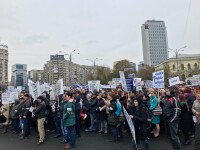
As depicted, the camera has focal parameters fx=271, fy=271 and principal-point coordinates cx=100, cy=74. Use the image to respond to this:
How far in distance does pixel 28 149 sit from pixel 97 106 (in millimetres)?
3688

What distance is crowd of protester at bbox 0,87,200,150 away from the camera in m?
8.33

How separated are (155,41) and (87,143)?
414 ft

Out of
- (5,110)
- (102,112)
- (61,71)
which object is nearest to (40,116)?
(102,112)

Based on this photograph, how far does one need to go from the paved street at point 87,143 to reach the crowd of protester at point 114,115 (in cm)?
32

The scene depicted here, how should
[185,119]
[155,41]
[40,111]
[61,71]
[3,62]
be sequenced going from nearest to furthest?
1. [185,119]
2. [40,111]
3. [61,71]
4. [3,62]
5. [155,41]

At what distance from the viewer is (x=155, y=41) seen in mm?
132125

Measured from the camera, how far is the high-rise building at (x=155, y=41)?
420 ft

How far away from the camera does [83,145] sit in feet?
33.2

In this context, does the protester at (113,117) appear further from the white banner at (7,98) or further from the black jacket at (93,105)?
the white banner at (7,98)

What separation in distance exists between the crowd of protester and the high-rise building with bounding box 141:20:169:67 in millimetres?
117671

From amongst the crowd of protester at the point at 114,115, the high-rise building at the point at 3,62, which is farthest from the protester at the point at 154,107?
the high-rise building at the point at 3,62

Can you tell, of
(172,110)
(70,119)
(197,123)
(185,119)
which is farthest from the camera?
(185,119)

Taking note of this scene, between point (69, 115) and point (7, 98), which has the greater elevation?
point (7, 98)

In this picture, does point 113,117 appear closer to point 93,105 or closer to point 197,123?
point 93,105
